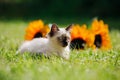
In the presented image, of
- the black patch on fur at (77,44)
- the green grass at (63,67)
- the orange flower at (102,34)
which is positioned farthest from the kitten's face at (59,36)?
the orange flower at (102,34)

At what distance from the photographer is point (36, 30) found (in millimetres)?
9938

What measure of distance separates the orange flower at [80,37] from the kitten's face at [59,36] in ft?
5.59

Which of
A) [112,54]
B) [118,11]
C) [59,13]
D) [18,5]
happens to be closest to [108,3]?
[118,11]

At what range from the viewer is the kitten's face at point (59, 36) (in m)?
7.79

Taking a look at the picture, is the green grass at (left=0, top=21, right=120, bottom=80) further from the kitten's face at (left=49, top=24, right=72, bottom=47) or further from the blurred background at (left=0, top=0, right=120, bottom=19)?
the blurred background at (left=0, top=0, right=120, bottom=19)

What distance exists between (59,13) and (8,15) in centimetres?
217

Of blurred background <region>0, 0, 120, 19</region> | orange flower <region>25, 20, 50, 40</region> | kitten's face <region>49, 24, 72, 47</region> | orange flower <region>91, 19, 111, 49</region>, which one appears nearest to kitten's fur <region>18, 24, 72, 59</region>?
kitten's face <region>49, 24, 72, 47</region>

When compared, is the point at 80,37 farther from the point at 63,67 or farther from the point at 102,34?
the point at 63,67

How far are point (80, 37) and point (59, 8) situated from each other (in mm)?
11456

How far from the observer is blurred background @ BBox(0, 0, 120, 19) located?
800 inches

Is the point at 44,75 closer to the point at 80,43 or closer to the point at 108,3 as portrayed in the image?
the point at 80,43

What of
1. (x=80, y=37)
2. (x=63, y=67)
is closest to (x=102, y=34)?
(x=80, y=37)

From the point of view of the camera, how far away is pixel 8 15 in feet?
66.2

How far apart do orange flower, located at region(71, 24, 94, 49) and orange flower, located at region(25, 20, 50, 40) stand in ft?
1.90
